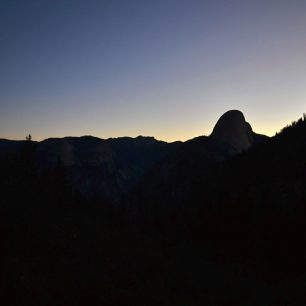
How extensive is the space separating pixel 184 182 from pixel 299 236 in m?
137

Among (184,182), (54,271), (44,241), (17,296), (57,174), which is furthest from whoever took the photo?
(184,182)

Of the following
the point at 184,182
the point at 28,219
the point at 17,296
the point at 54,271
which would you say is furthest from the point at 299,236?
the point at 184,182

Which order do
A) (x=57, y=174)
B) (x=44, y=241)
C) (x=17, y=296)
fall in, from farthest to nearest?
(x=57, y=174) → (x=44, y=241) → (x=17, y=296)

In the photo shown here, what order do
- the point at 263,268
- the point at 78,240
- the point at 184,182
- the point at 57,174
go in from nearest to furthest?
1. the point at 78,240
2. the point at 263,268
3. the point at 57,174
4. the point at 184,182

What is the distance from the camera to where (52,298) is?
1166 cm

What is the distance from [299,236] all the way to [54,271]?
28043mm

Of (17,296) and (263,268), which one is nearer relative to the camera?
(17,296)

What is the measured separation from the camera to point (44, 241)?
722 inches

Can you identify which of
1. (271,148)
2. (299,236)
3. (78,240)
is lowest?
(299,236)

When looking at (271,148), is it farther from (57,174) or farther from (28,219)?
(28,219)

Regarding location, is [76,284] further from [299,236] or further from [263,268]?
[299,236]

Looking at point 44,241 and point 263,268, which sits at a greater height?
point 44,241

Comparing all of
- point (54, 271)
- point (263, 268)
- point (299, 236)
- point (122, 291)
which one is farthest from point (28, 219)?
point (299, 236)

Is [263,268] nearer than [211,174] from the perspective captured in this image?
Yes
